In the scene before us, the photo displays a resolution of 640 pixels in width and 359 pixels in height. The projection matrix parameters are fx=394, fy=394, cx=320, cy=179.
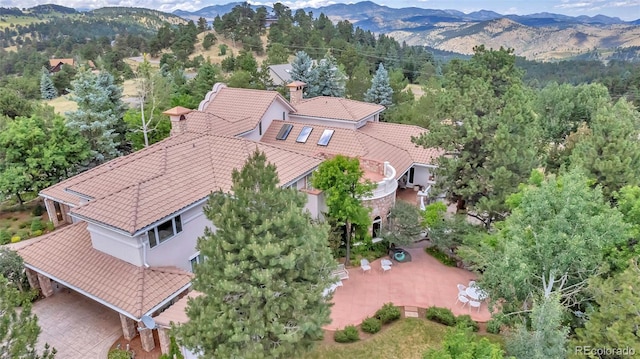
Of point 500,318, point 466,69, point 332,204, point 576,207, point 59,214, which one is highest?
point 466,69

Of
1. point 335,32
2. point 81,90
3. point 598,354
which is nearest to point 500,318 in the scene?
point 598,354

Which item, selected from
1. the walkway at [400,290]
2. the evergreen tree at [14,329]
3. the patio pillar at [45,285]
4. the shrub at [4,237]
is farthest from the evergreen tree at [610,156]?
the shrub at [4,237]

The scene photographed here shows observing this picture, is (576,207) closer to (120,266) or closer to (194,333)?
(194,333)

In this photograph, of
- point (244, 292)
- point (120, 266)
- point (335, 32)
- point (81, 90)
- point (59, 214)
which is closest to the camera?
point (244, 292)

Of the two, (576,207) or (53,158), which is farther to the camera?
(53,158)

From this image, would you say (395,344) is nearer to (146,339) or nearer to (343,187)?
(343,187)

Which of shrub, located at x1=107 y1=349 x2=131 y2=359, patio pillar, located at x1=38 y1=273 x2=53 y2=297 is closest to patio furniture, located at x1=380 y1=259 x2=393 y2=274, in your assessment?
shrub, located at x1=107 y1=349 x2=131 y2=359
